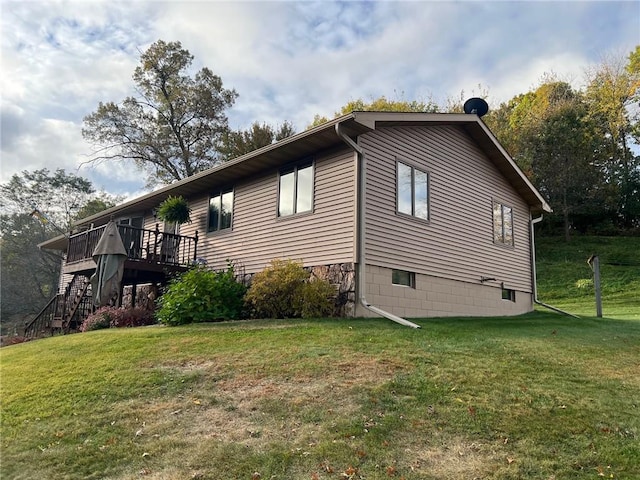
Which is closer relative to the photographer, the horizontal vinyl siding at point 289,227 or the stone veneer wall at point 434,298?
the stone veneer wall at point 434,298

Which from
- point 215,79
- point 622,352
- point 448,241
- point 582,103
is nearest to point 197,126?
point 215,79

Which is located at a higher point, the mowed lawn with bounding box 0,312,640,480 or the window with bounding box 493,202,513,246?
the window with bounding box 493,202,513,246

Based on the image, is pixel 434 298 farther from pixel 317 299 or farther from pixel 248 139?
pixel 248 139

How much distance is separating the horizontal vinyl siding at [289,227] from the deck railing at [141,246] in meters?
0.61

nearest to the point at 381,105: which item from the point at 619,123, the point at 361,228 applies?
the point at 619,123

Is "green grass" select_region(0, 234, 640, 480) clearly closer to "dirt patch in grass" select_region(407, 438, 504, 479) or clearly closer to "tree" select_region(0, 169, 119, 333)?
"dirt patch in grass" select_region(407, 438, 504, 479)

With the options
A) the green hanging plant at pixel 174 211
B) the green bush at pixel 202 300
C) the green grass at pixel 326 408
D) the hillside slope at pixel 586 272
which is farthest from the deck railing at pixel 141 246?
the hillside slope at pixel 586 272

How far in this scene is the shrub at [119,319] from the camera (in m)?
12.0

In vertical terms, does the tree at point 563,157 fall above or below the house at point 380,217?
above

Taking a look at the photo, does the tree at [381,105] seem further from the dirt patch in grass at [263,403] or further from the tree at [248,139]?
the dirt patch in grass at [263,403]

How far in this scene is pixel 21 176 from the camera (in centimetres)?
3388

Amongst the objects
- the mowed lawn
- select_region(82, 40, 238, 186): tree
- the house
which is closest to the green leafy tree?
the house

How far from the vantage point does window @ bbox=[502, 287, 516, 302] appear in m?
14.3

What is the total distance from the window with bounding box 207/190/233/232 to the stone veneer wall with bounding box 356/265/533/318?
536 cm
